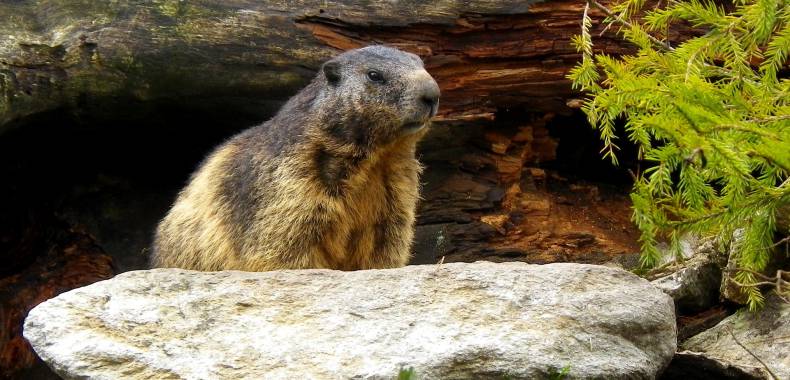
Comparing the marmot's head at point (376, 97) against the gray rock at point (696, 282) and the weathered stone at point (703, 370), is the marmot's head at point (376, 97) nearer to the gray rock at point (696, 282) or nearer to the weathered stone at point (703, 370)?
the gray rock at point (696, 282)

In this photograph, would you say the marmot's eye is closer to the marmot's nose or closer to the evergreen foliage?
the marmot's nose

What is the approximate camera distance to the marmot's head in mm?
7188

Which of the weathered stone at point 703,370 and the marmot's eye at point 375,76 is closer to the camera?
the weathered stone at point 703,370

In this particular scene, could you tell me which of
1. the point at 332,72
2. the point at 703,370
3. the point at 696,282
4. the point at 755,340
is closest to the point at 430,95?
the point at 332,72

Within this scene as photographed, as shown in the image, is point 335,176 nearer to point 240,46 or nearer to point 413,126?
point 413,126

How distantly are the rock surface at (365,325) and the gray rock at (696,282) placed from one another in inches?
51.3

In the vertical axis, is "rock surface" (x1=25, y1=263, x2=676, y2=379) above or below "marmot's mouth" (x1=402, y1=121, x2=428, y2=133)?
Result: below

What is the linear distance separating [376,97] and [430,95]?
0.42 metres

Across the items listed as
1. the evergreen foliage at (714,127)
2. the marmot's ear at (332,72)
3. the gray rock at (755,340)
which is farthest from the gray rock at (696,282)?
the marmot's ear at (332,72)

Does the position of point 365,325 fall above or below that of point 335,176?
below

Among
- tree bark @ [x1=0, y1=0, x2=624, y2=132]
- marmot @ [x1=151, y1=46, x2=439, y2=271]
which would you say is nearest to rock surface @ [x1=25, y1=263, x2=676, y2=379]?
marmot @ [x1=151, y1=46, x2=439, y2=271]

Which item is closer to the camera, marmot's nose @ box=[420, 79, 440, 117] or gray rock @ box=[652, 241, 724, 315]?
marmot's nose @ box=[420, 79, 440, 117]

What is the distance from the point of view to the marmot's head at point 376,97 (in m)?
7.19

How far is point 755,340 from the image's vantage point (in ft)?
20.8
